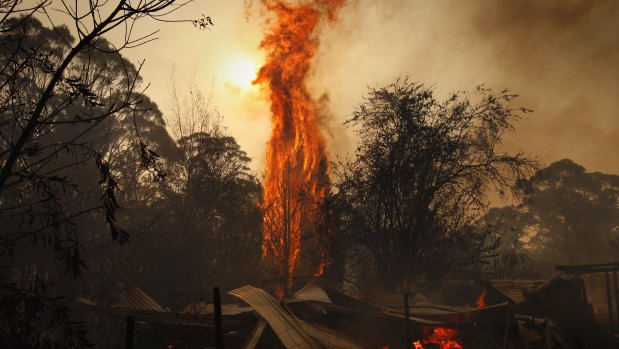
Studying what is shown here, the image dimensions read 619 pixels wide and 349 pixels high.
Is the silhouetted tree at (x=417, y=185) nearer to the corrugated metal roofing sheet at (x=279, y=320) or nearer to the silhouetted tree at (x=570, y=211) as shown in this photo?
the corrugated metal roofing sheet at (x=279, y=320)

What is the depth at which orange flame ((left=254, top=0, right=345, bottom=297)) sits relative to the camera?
2994 centimetres

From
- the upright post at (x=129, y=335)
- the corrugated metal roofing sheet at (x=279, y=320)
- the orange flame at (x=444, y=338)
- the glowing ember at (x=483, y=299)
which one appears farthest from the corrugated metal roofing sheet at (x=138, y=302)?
the glowing ember at (x=483, y=299)

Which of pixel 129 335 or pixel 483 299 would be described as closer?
pixel 129 335

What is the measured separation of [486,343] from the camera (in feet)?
46.4

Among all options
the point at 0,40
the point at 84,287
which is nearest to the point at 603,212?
the point at 84,287

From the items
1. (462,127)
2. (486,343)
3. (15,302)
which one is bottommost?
(486,343)

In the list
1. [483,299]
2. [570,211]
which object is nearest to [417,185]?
[483,299]

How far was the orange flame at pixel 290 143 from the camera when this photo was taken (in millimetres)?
29938

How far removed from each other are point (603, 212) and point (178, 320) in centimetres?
6167

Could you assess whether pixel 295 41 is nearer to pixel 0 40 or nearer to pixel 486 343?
pixel 486 343

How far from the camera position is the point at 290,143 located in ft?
107

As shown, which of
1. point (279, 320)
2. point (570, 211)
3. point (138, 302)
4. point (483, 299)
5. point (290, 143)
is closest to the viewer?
point (279, 320)

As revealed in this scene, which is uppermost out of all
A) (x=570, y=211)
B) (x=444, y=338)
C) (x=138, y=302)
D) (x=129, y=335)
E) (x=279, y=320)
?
(x=570, y=211)

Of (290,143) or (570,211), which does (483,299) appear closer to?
(290,143)
